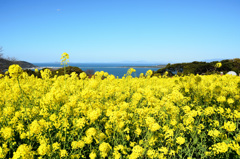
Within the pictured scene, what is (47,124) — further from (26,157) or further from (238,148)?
(238,148)

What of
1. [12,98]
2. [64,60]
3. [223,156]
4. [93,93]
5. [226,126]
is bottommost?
[223,156]

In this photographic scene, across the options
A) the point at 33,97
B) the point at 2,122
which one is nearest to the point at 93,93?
the point at 2,122

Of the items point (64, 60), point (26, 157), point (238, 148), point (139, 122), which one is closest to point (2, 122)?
point (26, 157)

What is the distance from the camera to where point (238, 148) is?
101 inches

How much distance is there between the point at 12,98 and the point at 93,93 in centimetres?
286

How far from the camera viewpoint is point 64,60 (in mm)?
4211

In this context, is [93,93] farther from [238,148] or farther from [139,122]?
[238,148]

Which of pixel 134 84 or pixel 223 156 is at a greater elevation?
pixel 134 84

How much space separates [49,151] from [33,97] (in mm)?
2867

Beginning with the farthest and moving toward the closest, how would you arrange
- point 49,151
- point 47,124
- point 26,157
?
point 47,124 < point 49,151 < point 26,157

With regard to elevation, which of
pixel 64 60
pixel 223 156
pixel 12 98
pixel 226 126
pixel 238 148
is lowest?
pixel 223 156

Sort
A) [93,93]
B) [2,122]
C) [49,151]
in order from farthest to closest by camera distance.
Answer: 1. [2,122]
2. [93,93]
3. [49,151]

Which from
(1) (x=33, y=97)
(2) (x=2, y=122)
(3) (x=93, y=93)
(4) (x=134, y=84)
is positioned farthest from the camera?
(4) (x=134, y=84)

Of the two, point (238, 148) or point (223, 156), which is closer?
point (238, 148)
